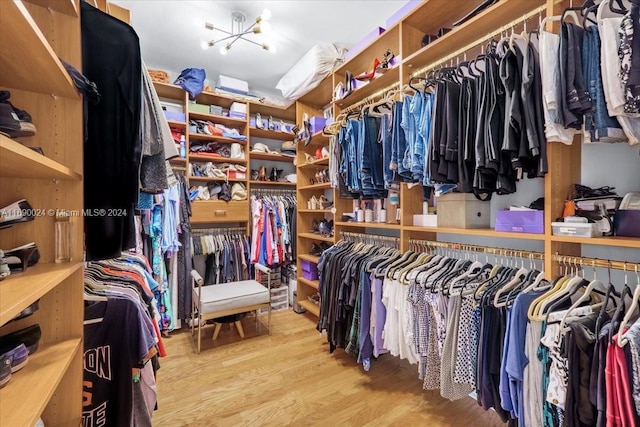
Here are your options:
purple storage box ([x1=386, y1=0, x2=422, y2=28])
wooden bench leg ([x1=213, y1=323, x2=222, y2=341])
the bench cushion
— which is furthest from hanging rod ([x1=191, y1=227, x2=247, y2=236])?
purple storage box ([x1=386, y1=0, x2=422, y2=28])

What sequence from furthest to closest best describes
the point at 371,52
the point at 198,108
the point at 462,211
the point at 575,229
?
the point at 198,108 < the point at 371,52 < the point at 462,211 < the point at 575,229

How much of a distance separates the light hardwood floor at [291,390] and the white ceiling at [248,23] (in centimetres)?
289

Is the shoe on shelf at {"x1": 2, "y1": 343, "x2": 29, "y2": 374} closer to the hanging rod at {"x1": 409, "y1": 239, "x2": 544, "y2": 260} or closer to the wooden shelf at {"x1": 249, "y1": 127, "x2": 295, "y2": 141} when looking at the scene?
the hanging rod at {"x1": 409, "y1": 239, "x2": 544, "y2": 260}

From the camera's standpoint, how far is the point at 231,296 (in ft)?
8.64

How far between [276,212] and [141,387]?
2.43 m

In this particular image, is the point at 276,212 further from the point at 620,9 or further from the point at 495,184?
the point at 620,9

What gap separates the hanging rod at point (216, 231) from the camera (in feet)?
11.2

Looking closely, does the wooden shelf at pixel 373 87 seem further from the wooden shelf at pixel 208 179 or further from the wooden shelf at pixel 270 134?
the wooden shelf at pixel 208 179

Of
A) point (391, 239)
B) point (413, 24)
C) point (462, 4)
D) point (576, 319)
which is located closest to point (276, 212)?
point (391, 239)

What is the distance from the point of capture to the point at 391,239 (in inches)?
91.9

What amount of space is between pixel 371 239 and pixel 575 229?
4.99ft

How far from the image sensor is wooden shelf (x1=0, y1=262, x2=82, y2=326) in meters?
0.53

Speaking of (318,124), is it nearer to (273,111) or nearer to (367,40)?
(367,40)

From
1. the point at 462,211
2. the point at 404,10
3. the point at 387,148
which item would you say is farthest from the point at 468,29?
the point at 462,211
